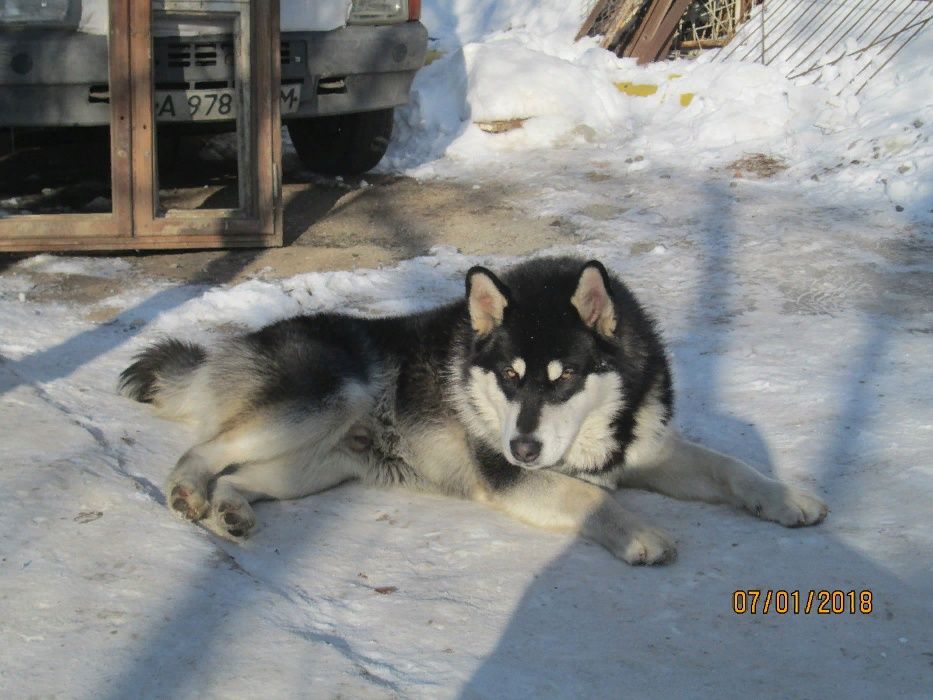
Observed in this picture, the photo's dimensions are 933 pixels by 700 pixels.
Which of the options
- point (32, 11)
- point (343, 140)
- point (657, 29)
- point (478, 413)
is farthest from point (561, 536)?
point (657, 29)

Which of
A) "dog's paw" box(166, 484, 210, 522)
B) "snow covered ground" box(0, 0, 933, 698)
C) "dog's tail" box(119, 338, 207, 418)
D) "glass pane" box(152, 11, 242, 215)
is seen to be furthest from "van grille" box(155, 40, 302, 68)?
"dog's paw" box(166, 484, 210, 522)

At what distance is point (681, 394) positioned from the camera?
5.05m

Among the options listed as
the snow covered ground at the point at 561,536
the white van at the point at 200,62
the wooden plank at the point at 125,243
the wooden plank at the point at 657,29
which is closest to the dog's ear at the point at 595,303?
the snow covered ground at the point at 561,536

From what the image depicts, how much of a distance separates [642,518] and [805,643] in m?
0.86

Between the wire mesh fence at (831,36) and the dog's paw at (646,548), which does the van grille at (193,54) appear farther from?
the wire mesh fence at (831,36)

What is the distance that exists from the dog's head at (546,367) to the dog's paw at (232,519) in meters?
0.93

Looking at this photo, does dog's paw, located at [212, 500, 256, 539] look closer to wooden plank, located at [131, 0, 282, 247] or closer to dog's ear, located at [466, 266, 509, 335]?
dog's ear, located at [466, 266, 509, 335]

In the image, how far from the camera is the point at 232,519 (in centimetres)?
379

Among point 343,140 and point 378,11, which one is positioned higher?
point 378,11

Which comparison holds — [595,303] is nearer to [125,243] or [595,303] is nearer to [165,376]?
[165,376]

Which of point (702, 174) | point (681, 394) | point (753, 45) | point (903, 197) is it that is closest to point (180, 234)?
point (681, 394)
